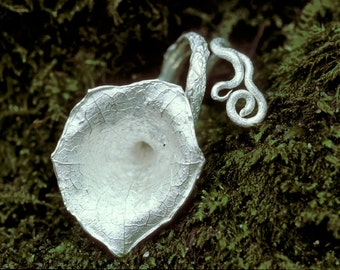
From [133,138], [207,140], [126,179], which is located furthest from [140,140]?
[207,140]

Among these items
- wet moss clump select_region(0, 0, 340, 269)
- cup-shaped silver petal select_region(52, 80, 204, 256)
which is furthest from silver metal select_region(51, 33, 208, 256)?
wet moss clump select_region(0, 0, 340, 269)

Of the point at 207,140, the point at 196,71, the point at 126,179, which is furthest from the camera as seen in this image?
the point at 207,140

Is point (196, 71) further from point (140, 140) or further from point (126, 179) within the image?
point (126, 179)

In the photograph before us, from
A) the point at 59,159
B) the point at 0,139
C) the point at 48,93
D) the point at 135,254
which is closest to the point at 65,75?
the point at 48,93

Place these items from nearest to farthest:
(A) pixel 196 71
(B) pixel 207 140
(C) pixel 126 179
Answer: (A) pixel 196 71 → (C) pixel 126 179 → (B) pixel 207 140

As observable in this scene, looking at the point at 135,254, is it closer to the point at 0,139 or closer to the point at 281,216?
the point at 281,216

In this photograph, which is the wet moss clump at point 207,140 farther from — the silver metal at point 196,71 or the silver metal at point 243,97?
the silver metal at point 196,71

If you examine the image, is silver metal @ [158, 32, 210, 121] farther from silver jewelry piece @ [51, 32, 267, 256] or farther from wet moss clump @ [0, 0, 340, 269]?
wet moss clump @ [0, 0, 340, 269]
